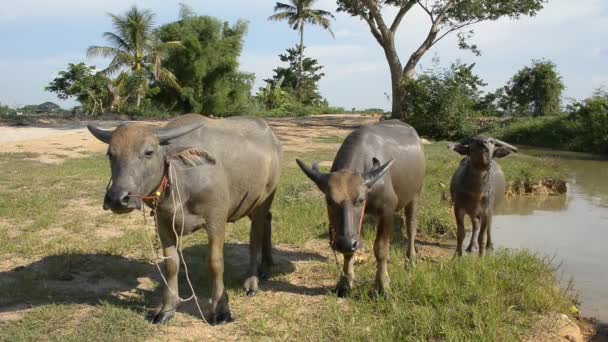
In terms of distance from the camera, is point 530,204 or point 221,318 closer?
point 221,318

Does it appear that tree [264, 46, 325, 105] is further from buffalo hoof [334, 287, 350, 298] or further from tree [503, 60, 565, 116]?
buffalo hoof [334, 287, 350, 298]

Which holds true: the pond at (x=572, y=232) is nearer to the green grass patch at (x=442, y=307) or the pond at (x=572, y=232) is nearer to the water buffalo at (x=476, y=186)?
the green grass patch at (x=442, y=307)

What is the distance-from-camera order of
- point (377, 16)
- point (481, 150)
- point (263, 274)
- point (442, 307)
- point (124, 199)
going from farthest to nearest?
point (377, 16) → point (481, 150) → point (263, 274) → point (442, 307) → point (124, 199)

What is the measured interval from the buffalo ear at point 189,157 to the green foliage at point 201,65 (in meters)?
25.7

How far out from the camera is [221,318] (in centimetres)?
402

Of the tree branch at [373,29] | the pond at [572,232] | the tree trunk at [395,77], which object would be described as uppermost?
the tree branch at [373,29]

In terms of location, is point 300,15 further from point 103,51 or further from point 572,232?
point 572,232

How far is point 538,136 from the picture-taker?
21.4 metres

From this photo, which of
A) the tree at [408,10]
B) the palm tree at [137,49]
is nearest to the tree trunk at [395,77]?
the tree at [408,10]

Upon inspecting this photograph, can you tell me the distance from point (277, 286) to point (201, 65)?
2529 cm

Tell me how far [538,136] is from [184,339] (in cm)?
2075

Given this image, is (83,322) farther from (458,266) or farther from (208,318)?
(458,266)

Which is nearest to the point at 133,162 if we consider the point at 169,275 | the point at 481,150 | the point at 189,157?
the point at 189,157

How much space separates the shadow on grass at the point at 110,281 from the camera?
14.3 feet
